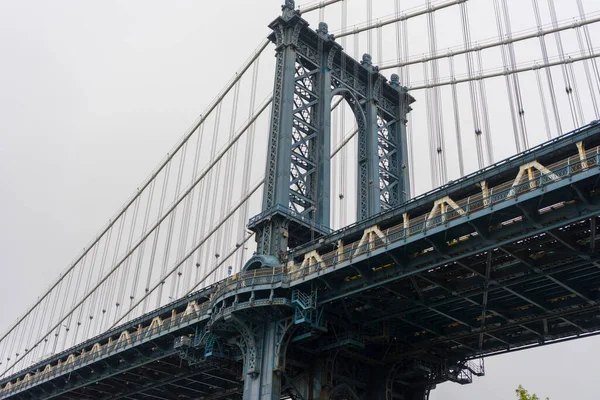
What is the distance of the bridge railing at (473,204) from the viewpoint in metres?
33.6

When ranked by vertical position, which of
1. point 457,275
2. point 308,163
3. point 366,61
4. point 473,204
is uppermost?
point 366,61

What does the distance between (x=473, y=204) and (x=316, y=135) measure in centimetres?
2230

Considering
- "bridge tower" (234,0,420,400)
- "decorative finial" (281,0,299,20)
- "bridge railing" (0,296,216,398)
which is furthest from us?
"decorative finial" (281,0,299,20)

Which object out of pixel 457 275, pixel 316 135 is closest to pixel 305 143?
pixel 316 135

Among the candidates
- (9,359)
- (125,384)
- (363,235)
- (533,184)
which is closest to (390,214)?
(363,235)

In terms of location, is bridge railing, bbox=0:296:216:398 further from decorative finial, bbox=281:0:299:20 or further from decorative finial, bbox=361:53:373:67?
decorative finial, bbox=361:53:373:67

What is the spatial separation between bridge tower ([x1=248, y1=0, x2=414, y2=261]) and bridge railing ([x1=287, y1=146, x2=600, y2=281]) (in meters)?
7.40

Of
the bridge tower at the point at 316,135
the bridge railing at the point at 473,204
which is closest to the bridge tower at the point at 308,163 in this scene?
the bridge tower at the point at 316,135

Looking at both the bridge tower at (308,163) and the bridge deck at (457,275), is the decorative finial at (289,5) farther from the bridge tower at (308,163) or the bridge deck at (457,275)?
the bridge deck at (457,275)

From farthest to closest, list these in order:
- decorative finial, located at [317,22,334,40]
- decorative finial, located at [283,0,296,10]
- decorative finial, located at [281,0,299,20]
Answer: decorative finial, located at [317,22,334,40] → decorative finial, located at [283,0,296,10] → decorative finial, located at [281,0,299,20]

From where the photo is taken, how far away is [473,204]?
36.7m

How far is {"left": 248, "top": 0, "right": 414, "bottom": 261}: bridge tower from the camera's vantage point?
51969 millimetres

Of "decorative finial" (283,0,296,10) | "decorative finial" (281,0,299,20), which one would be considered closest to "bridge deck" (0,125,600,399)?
"decorative finial" (281,0,299,20)

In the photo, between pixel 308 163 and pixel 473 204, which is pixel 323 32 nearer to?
pixel 308 163
